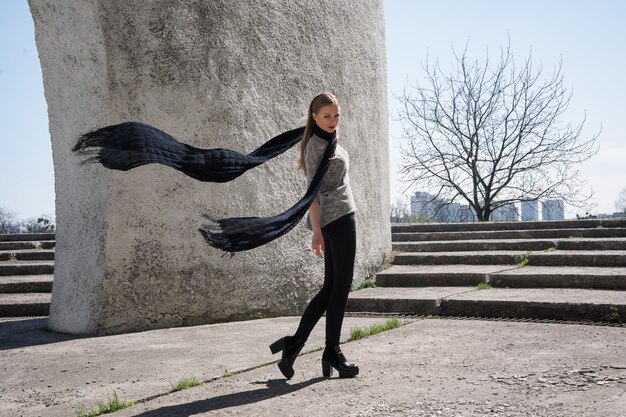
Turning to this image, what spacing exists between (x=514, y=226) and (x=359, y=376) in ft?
24.2

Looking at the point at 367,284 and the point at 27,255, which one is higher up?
the point at 27,255

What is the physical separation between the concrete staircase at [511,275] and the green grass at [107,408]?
11.4 ft

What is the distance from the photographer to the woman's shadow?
3.29 meters

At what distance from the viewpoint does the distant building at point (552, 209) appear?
2123cm

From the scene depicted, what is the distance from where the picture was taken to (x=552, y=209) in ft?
70.8

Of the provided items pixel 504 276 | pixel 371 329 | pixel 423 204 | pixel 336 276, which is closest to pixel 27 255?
pixel 371 329

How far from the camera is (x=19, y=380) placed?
422 centimetres

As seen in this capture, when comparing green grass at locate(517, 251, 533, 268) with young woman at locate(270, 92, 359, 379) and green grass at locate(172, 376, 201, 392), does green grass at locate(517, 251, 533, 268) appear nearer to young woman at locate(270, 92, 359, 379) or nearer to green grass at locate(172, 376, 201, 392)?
young woman at locate(270, 92, 359, 379)

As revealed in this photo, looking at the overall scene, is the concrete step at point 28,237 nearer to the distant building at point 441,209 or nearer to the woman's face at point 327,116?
the woman's face at point 327,116

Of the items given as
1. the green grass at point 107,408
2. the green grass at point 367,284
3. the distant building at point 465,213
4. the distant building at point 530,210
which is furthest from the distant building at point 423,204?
the green grass at point 107,408

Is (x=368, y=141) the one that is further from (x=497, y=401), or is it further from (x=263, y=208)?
(x=497, y=401)

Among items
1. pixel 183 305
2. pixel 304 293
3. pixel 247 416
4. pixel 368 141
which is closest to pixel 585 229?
pixel 368 141

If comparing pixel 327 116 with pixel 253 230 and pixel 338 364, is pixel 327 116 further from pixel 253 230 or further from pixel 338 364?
pixel 338 364

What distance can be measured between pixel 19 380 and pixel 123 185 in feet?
6.65
